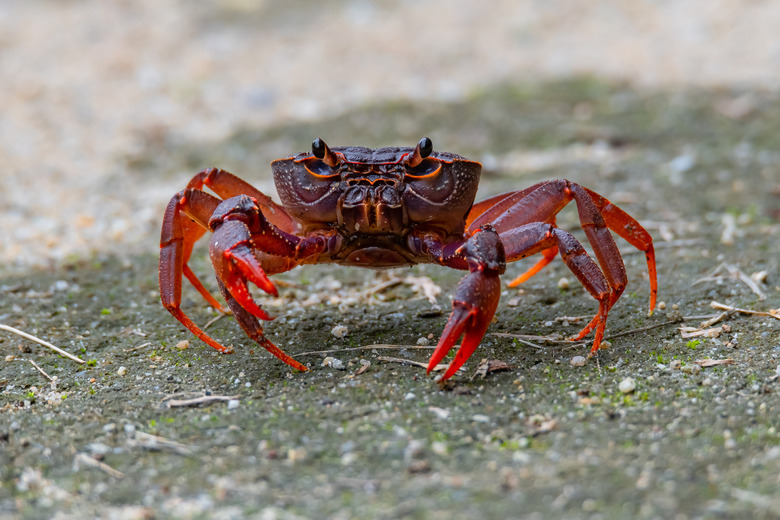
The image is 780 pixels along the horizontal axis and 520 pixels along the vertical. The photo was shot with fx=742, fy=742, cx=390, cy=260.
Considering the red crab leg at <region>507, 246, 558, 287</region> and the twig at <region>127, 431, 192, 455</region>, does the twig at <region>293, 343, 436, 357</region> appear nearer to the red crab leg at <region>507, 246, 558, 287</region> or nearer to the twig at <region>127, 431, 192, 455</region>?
the twig at <region>127, 431, 192, 455</region>

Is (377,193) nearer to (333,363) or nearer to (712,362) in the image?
(333,363)

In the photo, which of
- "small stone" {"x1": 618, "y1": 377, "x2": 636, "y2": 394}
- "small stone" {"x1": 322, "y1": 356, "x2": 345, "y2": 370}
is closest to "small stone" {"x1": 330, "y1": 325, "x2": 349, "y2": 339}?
"small stone" {"x1": 322, "y1": 356, "x2": 345, "y2": 370}

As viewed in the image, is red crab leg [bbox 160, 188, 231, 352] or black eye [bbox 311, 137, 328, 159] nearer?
black eye [bbox 311, 137, 328, 159]

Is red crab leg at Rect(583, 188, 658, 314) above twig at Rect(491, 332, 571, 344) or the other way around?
above

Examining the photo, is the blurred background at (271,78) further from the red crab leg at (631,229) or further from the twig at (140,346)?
the red crab leg at (631,229)

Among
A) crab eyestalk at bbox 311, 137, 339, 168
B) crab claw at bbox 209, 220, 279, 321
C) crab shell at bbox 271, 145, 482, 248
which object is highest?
crab eyestalk at bbox 311, 137, 339, 168

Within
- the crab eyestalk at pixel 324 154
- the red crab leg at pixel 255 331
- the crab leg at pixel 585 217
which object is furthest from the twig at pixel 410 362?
the crab eyestalk at pixel 324 154

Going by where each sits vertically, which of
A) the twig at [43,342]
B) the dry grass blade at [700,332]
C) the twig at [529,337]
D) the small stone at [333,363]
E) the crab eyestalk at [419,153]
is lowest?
the dry grass blade at [700,332]

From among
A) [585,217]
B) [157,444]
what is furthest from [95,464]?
[585,217]

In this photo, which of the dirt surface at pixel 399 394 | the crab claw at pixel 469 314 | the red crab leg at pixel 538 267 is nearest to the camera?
the dirt surface at pixel 399 394
